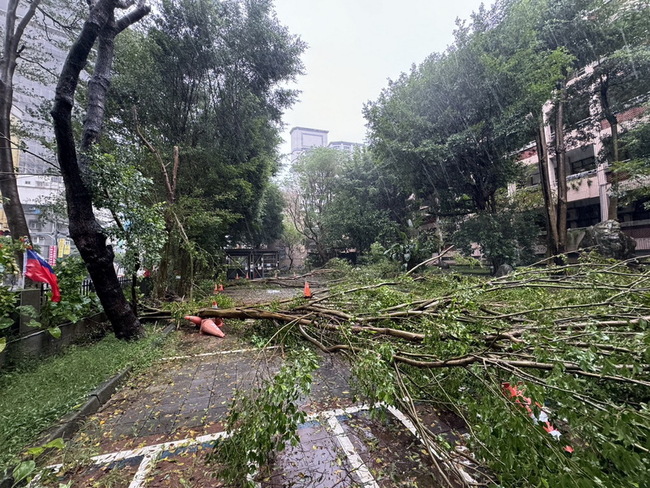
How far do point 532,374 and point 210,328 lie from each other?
517 cm

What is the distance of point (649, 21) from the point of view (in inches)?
340

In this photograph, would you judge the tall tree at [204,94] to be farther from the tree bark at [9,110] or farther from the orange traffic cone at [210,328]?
the orange traffic cone at [210,328]

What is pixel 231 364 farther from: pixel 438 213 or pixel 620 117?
pixel 620 117

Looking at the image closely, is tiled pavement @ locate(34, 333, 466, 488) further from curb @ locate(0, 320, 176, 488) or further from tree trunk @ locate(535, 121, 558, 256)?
tree trunk @ locate(535, 121, 558, 256)

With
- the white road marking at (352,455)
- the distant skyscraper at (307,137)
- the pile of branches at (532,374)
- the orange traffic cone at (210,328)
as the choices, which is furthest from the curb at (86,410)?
the distant skyscraper at (307,137)

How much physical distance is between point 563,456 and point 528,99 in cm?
1094

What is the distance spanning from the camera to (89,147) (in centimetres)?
407

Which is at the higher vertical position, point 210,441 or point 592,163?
point 592,163

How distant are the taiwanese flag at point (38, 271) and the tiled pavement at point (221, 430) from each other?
66.8 inches

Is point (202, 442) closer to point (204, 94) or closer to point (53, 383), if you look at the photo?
point (53, 383)

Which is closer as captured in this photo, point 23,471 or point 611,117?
point 23,471

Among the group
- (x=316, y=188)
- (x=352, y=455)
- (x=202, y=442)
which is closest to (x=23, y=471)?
(x=202, y=442)

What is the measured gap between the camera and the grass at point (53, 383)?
214 centimetres

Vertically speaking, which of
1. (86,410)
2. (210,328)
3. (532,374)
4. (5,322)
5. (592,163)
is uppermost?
(592,163)
